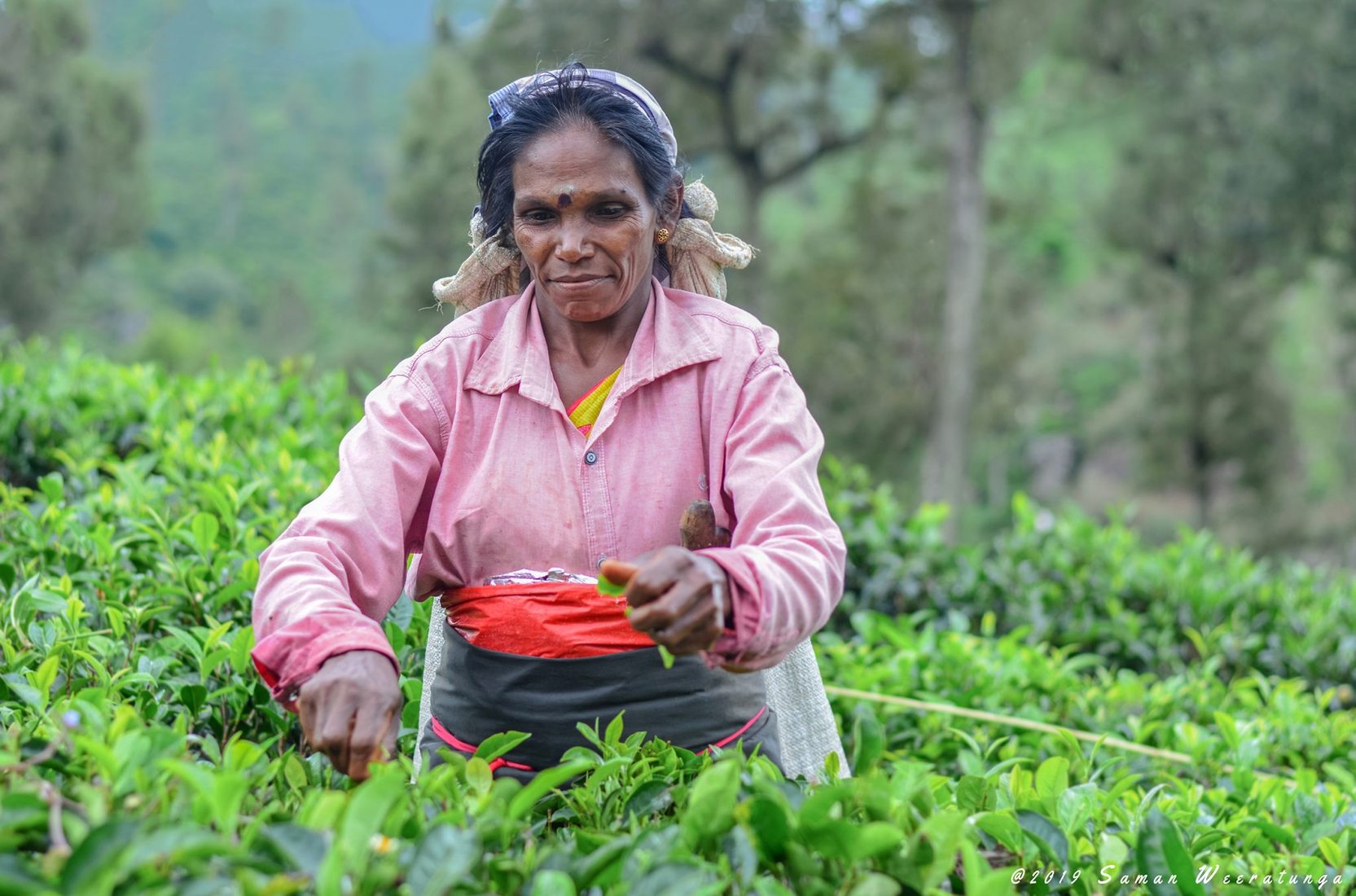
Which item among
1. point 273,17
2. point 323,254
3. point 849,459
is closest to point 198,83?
point 273,17

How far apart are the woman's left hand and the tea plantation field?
0.16m

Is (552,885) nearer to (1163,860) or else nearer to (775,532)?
(775,532)

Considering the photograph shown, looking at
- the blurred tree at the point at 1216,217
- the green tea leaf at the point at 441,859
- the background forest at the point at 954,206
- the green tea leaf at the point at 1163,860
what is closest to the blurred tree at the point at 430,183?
the background forest at the point at 954,206

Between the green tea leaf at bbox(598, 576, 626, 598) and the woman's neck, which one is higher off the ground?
the woman's neck

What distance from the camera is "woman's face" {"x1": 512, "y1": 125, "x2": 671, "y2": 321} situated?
2.15m

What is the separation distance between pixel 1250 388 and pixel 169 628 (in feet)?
66.5

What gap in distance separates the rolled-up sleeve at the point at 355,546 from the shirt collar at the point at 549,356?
0.11m

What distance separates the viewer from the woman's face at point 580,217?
2.15 metres

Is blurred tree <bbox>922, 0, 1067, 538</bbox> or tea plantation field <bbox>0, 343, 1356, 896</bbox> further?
blurred tree <bbox>922, 0, 1067, 538</bbox>

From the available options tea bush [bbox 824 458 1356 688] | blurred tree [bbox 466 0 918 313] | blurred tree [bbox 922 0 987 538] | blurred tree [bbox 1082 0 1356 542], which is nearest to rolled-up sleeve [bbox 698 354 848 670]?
tea bush [bbox 824 458 1356 688]

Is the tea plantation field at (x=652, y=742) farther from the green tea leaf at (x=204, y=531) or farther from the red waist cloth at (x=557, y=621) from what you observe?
the red waist cloth at (x=557, y=621)

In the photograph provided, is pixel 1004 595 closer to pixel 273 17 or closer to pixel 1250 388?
pixel 1250 388

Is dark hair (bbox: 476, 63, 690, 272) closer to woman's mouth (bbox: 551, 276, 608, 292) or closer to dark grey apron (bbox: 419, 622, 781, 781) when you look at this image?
woman's mouth (bbox: 551, 276, 608, 292)

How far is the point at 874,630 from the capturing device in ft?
13.3
